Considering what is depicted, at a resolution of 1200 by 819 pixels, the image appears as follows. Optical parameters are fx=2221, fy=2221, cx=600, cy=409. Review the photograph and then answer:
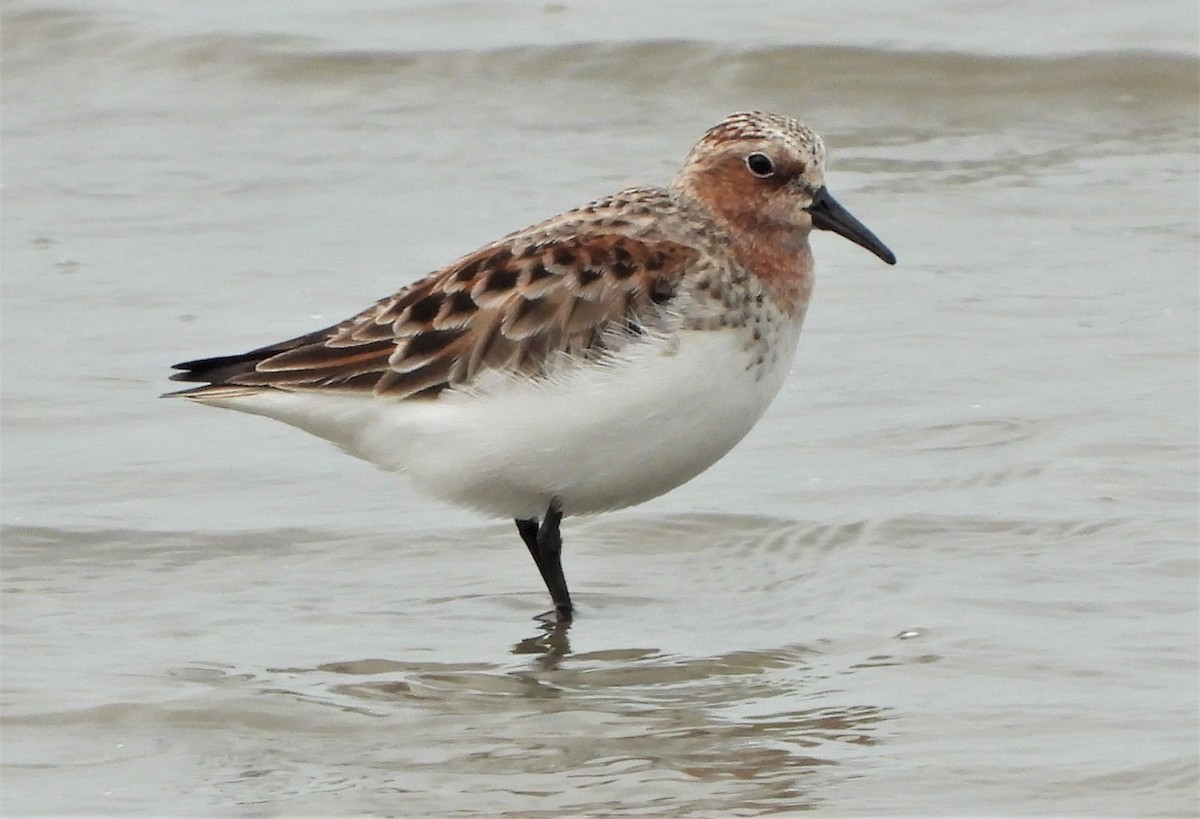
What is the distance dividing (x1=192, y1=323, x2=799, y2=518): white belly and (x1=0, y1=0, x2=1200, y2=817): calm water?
1.75ft

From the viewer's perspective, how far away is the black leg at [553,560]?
7.95 m

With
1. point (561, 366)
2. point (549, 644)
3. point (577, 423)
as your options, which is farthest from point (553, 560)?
point (561, 366)

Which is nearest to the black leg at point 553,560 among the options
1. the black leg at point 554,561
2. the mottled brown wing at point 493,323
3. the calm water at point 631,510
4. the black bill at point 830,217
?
the black leg at point 554,561

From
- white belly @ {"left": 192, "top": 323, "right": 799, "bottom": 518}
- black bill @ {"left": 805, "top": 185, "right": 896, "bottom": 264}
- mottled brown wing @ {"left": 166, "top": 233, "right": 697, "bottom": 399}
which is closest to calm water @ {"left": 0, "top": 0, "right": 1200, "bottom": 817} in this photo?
white belly @ {"left": 192, "top": 323, "right": 799, "bottom": 518}

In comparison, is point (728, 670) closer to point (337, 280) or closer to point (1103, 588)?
point (1103, 588)

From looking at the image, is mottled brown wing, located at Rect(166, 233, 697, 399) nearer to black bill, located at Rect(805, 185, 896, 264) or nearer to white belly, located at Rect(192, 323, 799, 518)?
white belly, located at Rect(192, 323, 799, 518)

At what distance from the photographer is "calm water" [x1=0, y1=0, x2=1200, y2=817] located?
6586 mm

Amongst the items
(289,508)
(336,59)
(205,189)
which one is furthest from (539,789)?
(336,59)

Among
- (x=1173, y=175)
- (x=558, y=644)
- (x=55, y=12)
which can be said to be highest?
(x=55, y=12)

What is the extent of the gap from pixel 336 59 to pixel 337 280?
465cm

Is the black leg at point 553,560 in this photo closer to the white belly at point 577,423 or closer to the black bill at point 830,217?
the white belly at point 577,423

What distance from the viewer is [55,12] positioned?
16.5 m

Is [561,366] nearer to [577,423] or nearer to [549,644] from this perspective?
[577,423]

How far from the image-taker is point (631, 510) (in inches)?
356
